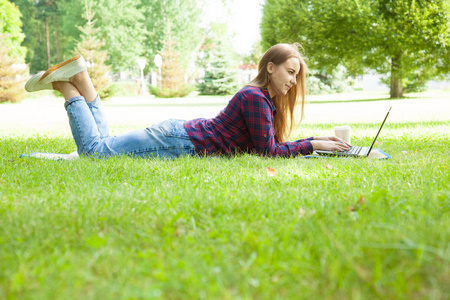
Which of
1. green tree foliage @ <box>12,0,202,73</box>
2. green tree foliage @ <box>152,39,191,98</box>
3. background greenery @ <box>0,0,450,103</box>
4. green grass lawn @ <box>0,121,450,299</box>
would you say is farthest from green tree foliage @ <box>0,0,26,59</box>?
green grass lawn @ <box>0,121,450,299</box>

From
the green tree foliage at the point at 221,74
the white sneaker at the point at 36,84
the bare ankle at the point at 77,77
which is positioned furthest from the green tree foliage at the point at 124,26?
the bare ankle at the point at 77,77

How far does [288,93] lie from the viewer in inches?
147

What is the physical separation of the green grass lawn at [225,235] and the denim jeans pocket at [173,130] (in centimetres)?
78

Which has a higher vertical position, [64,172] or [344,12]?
[344,12]

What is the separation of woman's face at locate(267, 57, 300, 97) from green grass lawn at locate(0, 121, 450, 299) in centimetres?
97

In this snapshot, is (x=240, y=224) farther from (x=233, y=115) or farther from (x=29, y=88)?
(x=29, y=88)

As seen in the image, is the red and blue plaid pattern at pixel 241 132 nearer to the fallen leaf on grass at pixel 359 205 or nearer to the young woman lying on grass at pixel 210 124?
the young woman lying on grass at pixel 210 124

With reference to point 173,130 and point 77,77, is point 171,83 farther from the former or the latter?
point 173,130

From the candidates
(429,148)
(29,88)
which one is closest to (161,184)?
(29,88)

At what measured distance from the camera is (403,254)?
1234mm

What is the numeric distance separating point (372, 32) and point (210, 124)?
1655 centimetres

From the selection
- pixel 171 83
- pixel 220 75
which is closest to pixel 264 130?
pixel 220 75

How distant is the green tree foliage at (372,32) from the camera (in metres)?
16.7

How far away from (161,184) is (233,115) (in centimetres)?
118
